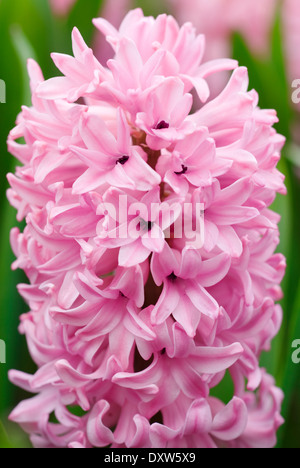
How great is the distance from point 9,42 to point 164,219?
56 cm

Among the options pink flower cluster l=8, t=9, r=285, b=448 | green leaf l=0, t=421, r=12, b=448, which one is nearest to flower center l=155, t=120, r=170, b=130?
pink flower cluster l=8, t=9, r=285, b=448

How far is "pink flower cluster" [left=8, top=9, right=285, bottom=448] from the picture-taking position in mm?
712

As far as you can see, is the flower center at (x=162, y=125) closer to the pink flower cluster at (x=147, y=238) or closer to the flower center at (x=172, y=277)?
the pink flower cluster at (x=147, y=238)

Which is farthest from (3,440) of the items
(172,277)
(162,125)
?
(162,125)

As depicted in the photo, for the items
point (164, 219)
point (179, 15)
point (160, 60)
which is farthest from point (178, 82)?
point (179, 15)

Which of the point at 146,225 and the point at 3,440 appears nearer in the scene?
the point at 146,225

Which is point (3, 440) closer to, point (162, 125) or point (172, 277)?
point (172, 277)

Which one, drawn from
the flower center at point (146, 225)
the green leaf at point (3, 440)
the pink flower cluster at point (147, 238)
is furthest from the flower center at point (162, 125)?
the green leaf at point (3, 440)

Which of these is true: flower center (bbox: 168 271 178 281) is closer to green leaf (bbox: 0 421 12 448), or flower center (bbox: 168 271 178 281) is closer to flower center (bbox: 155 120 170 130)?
flower center (bbox: 155 120 170 130)

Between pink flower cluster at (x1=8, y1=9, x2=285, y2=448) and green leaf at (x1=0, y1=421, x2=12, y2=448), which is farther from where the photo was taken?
green leaf at (x1=0, y1=421, x2=12, y2=448)

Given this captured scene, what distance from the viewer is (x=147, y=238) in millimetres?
693

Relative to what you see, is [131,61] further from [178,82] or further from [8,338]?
[8,338]

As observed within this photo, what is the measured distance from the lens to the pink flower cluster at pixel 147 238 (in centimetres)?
71

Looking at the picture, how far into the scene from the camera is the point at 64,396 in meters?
0.84
